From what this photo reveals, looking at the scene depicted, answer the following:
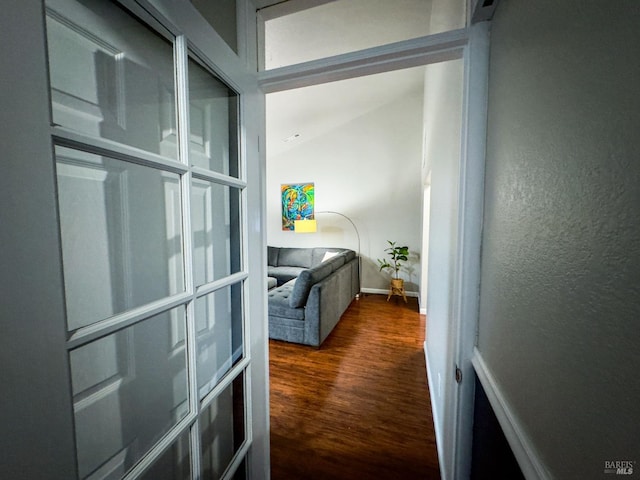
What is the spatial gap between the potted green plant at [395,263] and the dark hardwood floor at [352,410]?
134 cm

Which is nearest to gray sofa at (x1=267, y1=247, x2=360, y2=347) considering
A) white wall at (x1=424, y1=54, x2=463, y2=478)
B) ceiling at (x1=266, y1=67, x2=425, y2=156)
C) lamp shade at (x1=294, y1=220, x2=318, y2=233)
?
white wall at (x1=424, y1=54, x2=463, y2=478)

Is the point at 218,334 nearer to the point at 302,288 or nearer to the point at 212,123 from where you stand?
the point at 212,123

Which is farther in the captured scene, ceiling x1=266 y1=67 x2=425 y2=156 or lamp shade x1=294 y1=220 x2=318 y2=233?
lamp shade x1=294 y1=220 x2=318 y2=233

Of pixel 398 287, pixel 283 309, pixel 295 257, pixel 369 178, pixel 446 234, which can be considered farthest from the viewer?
pixel 295 257

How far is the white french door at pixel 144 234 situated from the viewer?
1.59ft

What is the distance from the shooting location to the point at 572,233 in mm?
389

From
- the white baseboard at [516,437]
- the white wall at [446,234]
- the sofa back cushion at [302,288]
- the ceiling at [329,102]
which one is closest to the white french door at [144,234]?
the white baseboard at [516,437]

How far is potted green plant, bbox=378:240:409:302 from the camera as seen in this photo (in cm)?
429

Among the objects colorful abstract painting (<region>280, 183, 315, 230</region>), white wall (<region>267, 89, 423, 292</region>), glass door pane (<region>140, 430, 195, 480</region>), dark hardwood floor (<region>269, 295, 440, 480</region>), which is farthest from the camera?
colorful abstract painting (<region>280, 183, 315, 230</region>)

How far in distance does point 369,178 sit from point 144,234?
451 cm

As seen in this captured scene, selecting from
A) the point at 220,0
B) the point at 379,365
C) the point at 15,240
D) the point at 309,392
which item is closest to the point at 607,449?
the point at 15,240

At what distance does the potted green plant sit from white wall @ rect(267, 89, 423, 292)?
130mm

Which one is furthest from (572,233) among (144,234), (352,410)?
(352,410)
